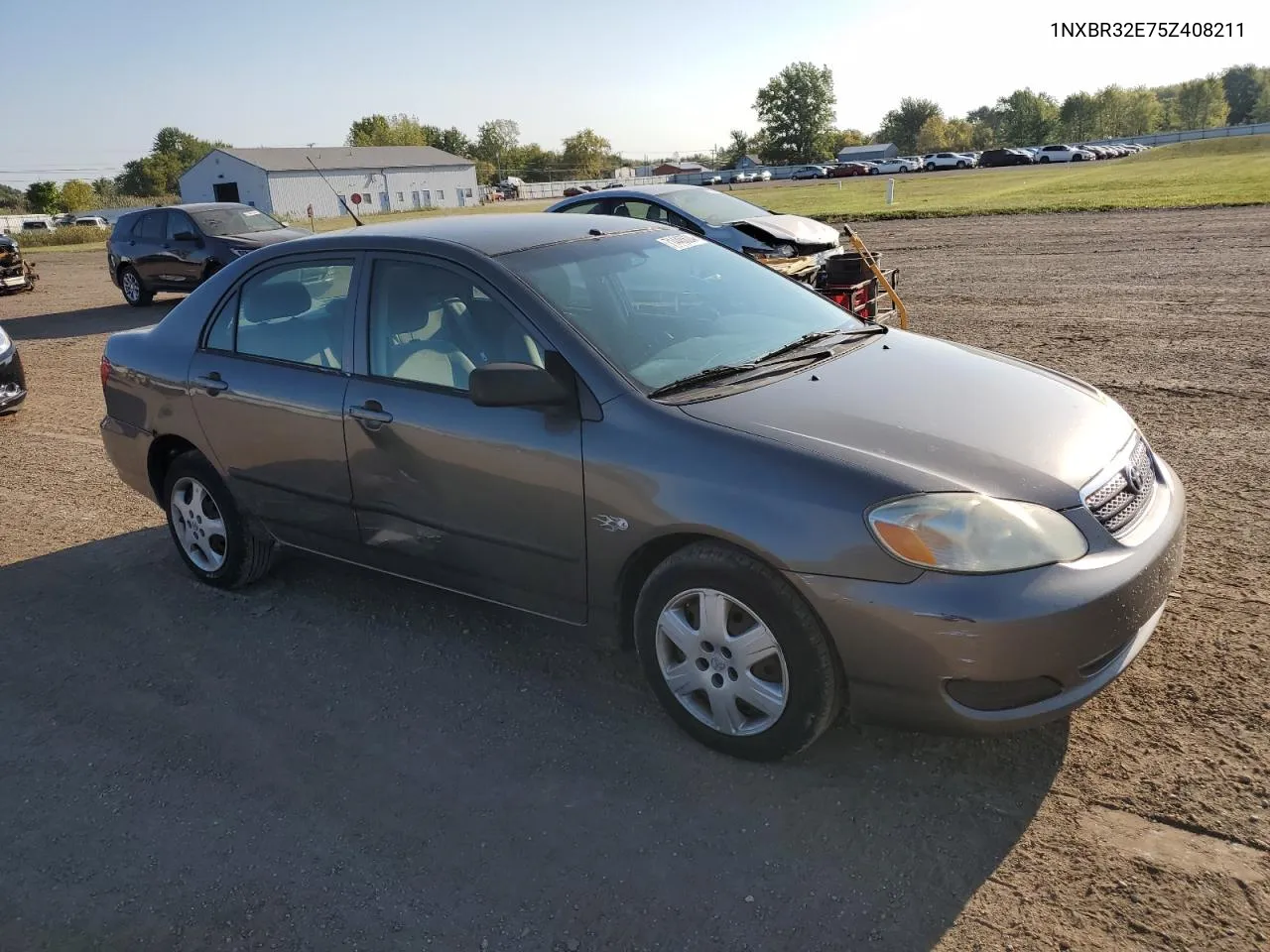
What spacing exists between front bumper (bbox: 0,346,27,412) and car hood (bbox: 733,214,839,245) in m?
7.78

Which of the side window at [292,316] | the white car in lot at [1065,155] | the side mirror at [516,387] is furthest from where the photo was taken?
the white car in lot at [1065,155]

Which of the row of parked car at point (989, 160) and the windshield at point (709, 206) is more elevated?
the row of parked car at point (989, 160)

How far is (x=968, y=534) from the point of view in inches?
110

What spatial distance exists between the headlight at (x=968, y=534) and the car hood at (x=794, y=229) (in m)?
9.05

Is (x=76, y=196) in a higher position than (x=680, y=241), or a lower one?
higher

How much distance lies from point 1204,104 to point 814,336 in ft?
475

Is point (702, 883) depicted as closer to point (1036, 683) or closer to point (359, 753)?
point (1036, 683)

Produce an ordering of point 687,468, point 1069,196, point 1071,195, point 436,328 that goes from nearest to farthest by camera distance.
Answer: point 687,468, point 436,328, point 1069,196, point 1071,195

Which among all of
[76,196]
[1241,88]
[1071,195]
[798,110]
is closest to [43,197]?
[76,196]

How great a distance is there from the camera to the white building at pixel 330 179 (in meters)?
83.4

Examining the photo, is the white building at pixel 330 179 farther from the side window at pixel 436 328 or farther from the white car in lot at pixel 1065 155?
the side window at pixel 436 328

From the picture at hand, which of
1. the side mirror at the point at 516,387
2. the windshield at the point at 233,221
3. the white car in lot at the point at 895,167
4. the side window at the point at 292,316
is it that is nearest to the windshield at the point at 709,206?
the side window at the point at 292,316

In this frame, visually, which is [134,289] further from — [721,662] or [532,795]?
[721,662]

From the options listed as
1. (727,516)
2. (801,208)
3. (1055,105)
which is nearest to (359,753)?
(727,516)
